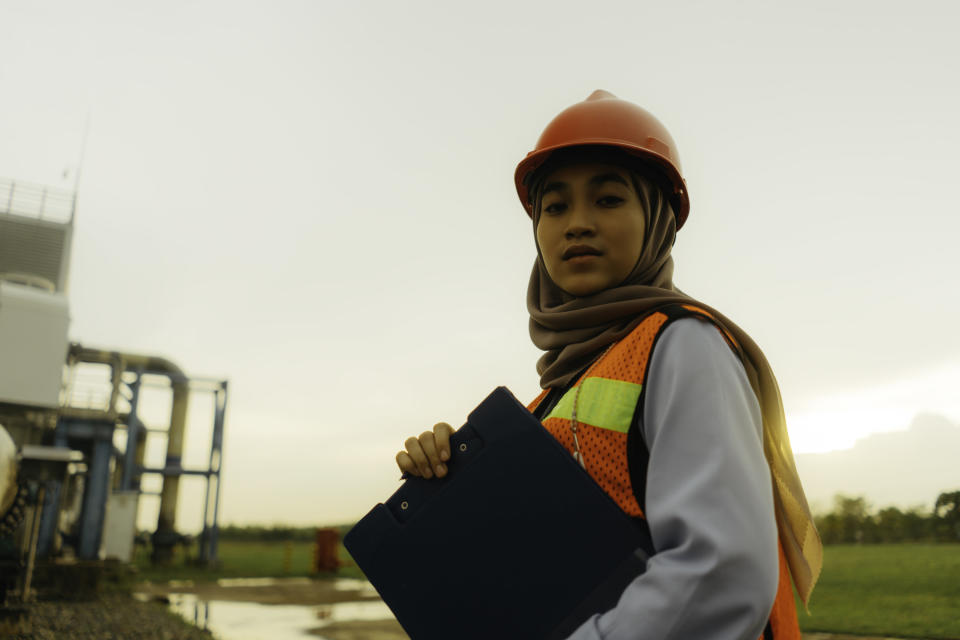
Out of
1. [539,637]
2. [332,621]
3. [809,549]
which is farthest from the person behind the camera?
[332,621]

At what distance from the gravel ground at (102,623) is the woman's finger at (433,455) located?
7956 mm

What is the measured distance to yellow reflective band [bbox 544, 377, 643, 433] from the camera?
3.74ft

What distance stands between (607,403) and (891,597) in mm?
10855

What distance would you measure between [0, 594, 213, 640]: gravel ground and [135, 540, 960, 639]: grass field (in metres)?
6.85

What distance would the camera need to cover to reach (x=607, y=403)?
1.18 meters

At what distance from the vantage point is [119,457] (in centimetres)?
2119

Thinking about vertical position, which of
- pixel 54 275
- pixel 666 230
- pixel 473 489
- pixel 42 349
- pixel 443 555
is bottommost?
pixel 443 555

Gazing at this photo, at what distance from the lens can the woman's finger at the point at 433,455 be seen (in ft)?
3.81

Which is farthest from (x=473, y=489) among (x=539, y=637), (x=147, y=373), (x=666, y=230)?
(x=147, y=373)

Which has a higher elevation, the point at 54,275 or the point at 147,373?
the point at 54,275

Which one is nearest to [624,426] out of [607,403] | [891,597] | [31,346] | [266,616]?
[607,403]

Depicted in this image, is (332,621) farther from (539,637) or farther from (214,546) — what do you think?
(214,546)

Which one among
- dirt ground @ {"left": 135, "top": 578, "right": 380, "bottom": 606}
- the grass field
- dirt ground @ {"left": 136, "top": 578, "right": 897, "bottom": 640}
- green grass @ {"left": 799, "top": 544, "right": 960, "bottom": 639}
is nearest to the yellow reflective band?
the grass field

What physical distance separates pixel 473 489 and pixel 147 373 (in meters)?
22.3
